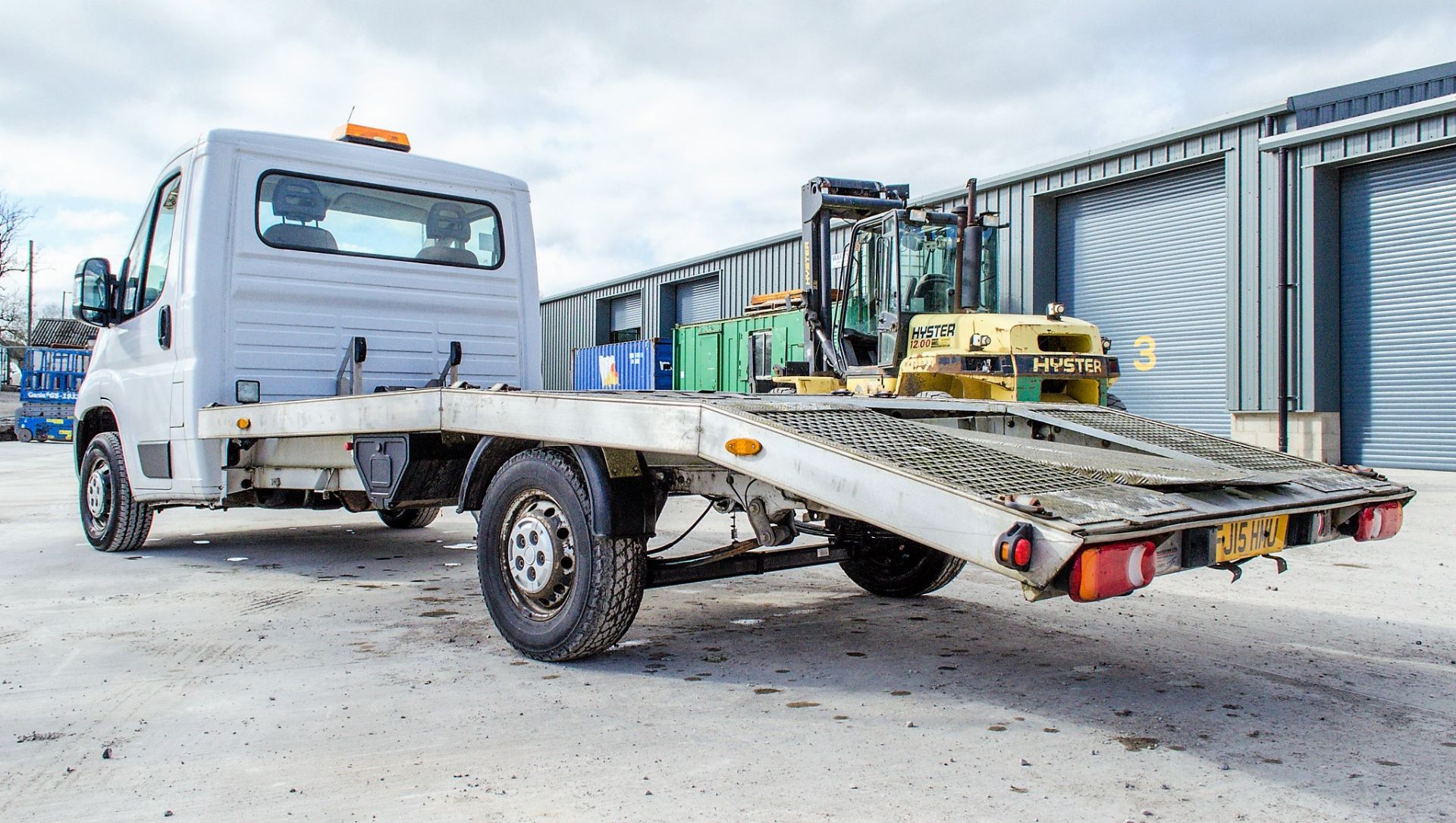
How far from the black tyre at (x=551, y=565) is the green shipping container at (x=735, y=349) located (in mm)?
12998

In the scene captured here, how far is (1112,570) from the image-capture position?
277 cm

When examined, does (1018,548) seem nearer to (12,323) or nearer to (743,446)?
(743,446)

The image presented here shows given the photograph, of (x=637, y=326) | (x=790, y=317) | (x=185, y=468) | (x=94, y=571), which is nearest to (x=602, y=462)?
(x=185, y=468)

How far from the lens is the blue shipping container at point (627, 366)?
2381cm

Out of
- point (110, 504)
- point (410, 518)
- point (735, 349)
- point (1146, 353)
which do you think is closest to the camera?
point (110, 504)

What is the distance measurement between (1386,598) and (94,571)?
7488 millimetres

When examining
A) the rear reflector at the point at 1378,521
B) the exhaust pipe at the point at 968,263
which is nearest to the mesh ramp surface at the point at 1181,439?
the rear reflector at the point at 1378,521

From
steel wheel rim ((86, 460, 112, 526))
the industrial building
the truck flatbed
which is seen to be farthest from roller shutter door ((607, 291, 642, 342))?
the truck flatbed

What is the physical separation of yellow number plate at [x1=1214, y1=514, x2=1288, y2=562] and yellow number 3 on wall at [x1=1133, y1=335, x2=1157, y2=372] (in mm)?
14485

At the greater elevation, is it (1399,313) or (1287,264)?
(1287,264)

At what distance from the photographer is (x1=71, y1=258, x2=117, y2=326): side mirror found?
6746 mm

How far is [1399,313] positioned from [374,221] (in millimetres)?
13640

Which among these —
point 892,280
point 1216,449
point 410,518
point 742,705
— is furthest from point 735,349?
point 742,705

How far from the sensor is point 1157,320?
17.0 metres
